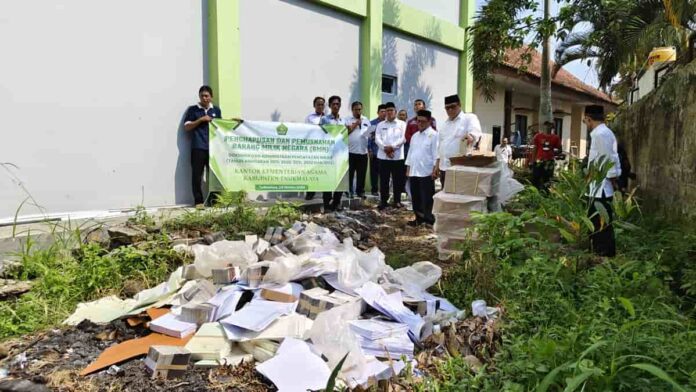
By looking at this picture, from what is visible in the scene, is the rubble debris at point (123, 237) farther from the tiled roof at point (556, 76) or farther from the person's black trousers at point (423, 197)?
the tiled roof at point (556, 76)

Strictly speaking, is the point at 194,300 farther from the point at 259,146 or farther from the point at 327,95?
the point at 327,95

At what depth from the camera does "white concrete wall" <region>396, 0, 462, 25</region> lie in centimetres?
1102

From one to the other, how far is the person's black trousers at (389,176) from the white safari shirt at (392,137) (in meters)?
0.10

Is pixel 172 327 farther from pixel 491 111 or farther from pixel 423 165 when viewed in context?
pixel 491 111

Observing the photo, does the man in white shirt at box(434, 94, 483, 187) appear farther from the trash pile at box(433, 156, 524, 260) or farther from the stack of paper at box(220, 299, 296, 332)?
the stack of paper at box(220, 299, 296, 332)

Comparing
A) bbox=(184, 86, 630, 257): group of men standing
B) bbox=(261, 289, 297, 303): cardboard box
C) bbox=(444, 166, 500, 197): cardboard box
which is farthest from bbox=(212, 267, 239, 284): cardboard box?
bbox=(184, 86, 630, 257): group of men standing

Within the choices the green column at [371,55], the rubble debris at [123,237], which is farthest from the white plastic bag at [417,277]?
the green column at [371,55]

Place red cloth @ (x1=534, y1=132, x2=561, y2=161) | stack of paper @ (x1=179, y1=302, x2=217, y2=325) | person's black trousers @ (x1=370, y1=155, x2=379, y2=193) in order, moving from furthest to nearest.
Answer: red cloth @ (x1=534, y1=132, x2=561, y2=161), person's black trousers @ (x1=370, y1=155, x2=379, y2=193), stack of paper @ (x1=179, y1=302, x2=217, y2=325)

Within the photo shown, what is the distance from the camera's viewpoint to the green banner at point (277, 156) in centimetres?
650

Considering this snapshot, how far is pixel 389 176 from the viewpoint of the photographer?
7758 millimetres

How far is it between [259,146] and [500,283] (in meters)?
4.15

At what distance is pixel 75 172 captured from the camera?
225 inches

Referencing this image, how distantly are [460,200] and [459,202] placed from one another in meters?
0.02

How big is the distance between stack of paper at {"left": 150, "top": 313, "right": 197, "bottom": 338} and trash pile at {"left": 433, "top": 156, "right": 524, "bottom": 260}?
272 centimetres
